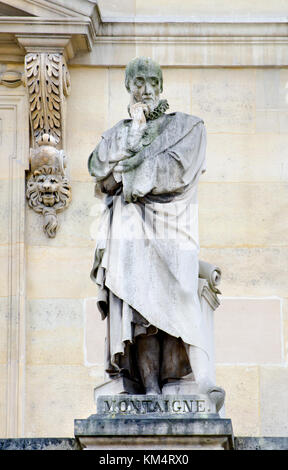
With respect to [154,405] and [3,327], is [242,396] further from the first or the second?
[154,405]

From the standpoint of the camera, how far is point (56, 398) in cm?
1809

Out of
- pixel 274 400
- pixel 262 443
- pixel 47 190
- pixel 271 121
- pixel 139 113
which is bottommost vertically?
pixel 262 443

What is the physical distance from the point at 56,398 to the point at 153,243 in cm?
259

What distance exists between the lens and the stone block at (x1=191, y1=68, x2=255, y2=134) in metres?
18.9

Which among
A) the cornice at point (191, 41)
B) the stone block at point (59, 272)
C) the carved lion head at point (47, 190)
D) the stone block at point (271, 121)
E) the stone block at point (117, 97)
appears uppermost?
the cornice at point (191, 41)

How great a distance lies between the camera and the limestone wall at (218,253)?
18.1 m

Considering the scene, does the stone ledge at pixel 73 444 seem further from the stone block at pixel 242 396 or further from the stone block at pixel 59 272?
the stone block at pixel 59 272

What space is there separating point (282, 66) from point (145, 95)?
2769mm

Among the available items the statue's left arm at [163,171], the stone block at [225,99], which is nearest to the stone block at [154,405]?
the statue's left arm at [163,171]

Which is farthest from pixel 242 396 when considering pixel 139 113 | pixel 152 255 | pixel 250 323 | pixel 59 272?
pixel 139 113

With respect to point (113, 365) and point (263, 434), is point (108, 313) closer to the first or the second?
point (113, 365)

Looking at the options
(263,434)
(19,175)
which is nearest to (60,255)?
(19,175)

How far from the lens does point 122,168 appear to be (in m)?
16.2

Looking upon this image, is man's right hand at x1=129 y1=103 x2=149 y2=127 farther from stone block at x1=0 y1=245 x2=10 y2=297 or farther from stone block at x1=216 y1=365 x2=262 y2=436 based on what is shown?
stone block at x1=216 y1=365 x2=262 y2=436
